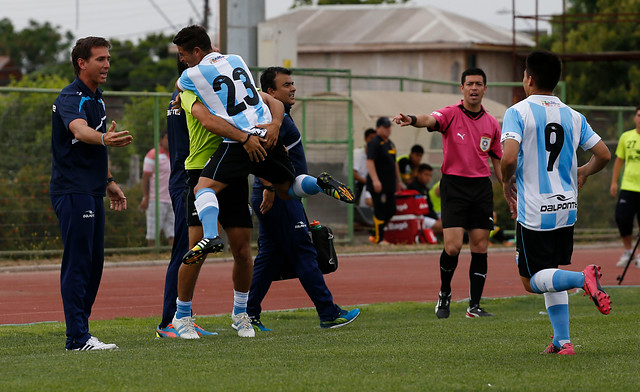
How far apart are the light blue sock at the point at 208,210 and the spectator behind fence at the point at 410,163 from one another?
41.5 feet

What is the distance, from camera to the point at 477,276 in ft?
34.2

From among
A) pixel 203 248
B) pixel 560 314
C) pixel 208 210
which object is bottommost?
pixel 560 314

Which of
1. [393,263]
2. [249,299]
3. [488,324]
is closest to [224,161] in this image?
[249,299]

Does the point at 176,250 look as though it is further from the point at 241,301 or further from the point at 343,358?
the point at 343,358

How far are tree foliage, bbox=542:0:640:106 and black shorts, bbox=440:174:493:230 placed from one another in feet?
102

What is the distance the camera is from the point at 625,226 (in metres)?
15.9

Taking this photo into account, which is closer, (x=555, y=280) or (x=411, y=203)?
(x=555, y=280)

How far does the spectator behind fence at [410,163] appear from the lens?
66.3 ft

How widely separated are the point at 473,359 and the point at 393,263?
1003cm

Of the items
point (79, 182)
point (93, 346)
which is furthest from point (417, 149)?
point (93, 346)

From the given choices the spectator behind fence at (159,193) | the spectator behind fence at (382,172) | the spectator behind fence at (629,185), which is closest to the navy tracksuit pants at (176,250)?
the spectator behind fence at (159,193)

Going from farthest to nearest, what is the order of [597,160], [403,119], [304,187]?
[403,119]
[304,187]
[597,160]

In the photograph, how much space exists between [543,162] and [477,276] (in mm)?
3342

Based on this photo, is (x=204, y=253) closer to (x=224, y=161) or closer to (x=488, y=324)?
(x=224, y=161)
